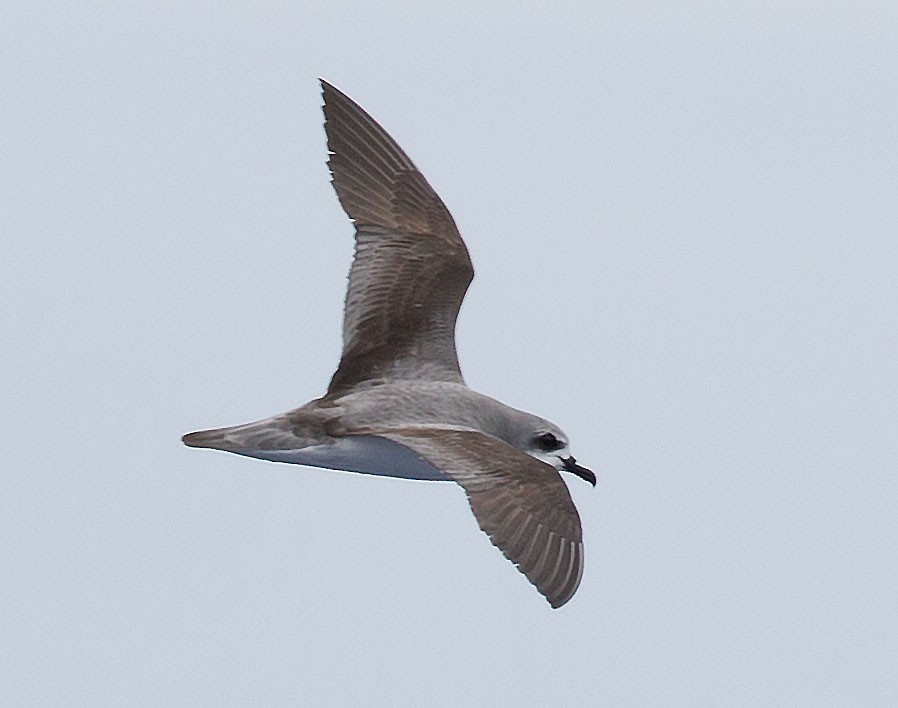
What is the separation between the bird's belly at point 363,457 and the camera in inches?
493

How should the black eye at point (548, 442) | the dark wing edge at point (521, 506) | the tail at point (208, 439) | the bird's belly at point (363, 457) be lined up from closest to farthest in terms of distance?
the dark wing edge at point (521, 506) → the bird's belly at point (363, 457) → the tail at point (208, 439) → the black eye at point (548, 442)

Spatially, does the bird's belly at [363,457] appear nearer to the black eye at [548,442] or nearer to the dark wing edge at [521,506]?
the dark wing edge at [521,506]

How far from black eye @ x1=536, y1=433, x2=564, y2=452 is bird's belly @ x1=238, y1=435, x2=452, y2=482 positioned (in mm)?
807

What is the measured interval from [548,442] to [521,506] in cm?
192

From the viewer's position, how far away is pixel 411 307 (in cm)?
1388

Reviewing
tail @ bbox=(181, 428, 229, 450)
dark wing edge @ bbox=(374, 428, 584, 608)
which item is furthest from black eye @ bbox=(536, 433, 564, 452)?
tail @ bbox=(181, 428, 229, 450)

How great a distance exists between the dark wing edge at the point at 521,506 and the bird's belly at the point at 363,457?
482 millimetres

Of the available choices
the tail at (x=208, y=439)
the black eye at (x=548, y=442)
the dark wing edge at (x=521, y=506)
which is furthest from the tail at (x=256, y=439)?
the black eye at (x=548, y=442)

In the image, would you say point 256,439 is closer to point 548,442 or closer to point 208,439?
point 208,439

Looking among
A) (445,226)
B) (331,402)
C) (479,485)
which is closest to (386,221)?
(445,226)

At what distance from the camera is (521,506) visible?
1136 centimetres

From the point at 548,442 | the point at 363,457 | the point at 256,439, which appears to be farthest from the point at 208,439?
the point at 548,442

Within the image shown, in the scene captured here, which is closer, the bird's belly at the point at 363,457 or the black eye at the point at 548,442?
the bird's belly at the point at 363,457

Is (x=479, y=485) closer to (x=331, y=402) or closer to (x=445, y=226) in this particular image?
(x=331, y=402)
